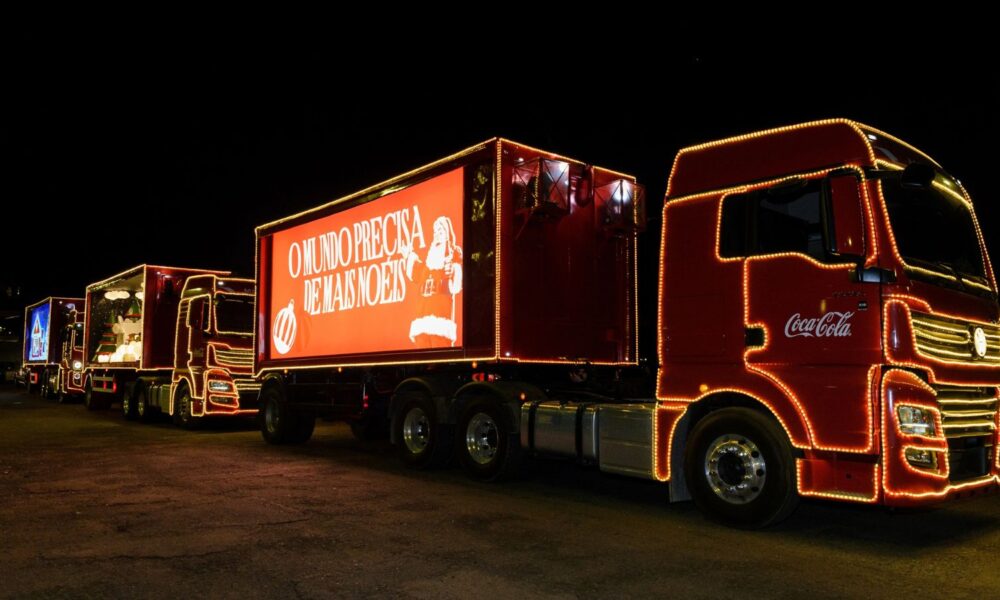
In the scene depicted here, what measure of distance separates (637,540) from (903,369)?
242cm

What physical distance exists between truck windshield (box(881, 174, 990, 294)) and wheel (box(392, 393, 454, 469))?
5.81 meters

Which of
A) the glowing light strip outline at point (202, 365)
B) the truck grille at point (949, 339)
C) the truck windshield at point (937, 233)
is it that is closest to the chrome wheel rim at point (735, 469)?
the truck grille at point (949, 339)

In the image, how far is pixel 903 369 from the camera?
6.06 m

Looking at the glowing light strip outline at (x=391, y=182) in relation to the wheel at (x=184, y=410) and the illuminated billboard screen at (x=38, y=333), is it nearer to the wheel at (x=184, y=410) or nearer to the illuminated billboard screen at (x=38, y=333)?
the wheel at (x=184, y=410)

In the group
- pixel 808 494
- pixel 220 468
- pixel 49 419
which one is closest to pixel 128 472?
pixel 220 468

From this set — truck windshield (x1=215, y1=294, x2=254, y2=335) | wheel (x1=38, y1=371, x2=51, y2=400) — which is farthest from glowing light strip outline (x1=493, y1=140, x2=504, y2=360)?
wheel (x1=38, y1=371, x2=51, y2=400)

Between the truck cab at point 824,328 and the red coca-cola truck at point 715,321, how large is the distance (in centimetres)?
2

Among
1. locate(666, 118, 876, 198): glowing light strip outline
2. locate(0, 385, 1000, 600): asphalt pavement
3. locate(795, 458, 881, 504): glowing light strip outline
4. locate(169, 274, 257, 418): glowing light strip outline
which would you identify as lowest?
locate(0, 385, 1000, 600): asphalt pavement

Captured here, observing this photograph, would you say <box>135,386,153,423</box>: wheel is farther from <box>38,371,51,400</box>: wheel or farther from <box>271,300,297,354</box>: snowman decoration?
<box>38,371,51,400</box>: wheel

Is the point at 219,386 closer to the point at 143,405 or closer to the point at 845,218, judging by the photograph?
the point at 143,405

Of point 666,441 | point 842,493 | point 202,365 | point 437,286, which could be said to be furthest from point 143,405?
point 842,493

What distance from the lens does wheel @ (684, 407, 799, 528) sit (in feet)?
21.2

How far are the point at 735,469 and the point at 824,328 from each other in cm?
140

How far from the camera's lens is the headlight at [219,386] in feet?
54.4
